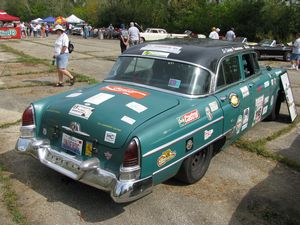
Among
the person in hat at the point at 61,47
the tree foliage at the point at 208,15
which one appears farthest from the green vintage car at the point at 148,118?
the tree foliage at the point at 208,15

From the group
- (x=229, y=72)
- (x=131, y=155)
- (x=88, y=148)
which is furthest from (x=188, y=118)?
(x=229, y=72)

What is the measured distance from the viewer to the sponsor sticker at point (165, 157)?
3547mm

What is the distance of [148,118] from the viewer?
145 inches

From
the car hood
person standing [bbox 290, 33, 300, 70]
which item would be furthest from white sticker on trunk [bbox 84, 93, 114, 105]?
person standing [bbox 290, 33, 300, 70]

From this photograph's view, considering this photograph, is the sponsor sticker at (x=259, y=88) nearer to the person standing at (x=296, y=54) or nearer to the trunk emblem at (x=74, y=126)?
the trunk emblem at (x=74, y=126)

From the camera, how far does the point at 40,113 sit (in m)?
4.18

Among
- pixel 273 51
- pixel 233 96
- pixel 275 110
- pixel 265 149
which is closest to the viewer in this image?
pixel 233 96

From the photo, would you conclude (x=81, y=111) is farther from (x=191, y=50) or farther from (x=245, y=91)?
(x=245, y=91)

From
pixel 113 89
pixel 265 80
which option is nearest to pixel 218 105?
pixel 113 89

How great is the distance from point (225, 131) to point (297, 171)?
124cm

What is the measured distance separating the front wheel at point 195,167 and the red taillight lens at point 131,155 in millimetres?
812

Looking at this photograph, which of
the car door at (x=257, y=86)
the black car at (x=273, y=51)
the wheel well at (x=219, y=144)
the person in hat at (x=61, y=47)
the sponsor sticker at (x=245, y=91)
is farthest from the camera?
the black car at (x=273, y=51)

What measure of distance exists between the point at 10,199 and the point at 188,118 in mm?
2137

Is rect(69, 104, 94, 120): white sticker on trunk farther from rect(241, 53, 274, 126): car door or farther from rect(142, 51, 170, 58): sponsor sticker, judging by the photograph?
rect(241, 53, 274, 126): car door
